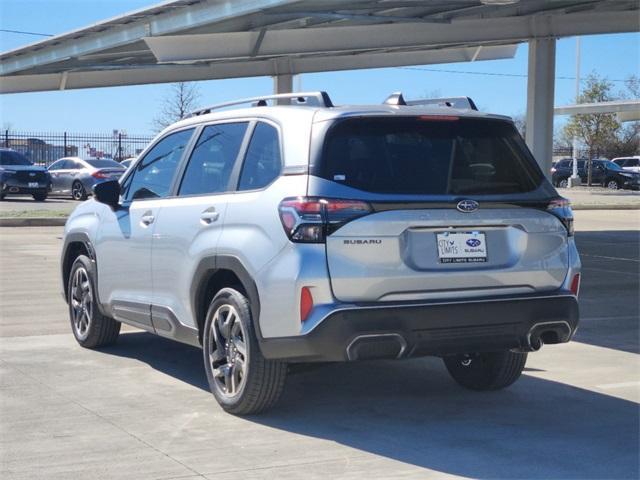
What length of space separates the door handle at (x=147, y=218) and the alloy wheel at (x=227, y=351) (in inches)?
46.8

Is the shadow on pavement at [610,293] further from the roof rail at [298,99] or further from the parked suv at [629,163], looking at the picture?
the parked suv at [629,163]

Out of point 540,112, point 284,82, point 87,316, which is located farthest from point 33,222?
point 87,316

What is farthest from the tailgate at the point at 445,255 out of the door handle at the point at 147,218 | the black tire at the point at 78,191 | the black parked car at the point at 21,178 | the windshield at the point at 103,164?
the black tire at the point at 78,191

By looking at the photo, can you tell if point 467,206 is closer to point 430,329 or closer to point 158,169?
point 430,329

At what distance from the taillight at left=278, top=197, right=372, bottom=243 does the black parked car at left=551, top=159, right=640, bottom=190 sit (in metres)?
46.1

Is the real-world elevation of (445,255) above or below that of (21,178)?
above

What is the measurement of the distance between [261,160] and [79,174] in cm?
2771

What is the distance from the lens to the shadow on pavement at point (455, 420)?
544 cm

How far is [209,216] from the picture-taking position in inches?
257

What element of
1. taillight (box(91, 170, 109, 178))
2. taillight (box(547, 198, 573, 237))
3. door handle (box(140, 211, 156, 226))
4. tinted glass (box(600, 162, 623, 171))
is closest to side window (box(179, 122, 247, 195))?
door handle (box(140, 211, 156, 226))

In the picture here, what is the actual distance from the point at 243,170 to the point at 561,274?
207 cm

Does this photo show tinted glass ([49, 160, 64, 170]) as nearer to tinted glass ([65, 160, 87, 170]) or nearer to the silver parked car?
the silver parked car

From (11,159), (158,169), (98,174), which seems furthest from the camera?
(11,159)

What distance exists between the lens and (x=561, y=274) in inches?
246
